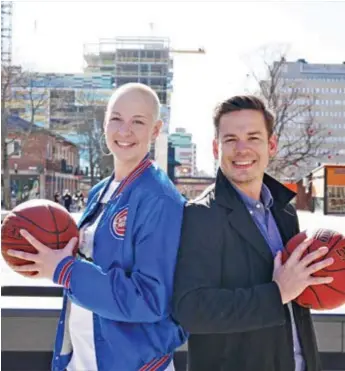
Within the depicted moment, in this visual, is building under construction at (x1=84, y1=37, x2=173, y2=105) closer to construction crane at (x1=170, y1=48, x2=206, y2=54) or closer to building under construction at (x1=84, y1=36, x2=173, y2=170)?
building under construction at (x1=84, y1=36, x2=173, y2=170)

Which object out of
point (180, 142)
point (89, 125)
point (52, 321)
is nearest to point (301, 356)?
point (52, 321)

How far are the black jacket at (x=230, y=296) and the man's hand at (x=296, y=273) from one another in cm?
3

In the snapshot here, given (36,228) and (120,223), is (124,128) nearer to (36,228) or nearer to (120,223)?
(120,223)

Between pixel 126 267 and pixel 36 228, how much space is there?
0.42 m

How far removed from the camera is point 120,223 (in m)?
2.07

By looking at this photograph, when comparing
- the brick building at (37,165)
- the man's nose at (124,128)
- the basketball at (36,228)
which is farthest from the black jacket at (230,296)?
the brick building at (37,165)

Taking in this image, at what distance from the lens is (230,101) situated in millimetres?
2182

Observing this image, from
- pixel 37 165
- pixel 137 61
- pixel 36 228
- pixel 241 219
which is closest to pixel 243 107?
pixel 241 219

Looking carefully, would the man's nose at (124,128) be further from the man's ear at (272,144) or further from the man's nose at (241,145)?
the man's ear at (272,144)

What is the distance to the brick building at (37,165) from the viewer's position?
131 feet

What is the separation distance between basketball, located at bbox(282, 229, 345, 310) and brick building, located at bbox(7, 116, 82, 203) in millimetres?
33374

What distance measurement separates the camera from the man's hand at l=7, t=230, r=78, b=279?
2.06m

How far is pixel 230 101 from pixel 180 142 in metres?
151

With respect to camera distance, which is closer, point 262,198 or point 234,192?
point 234,192
